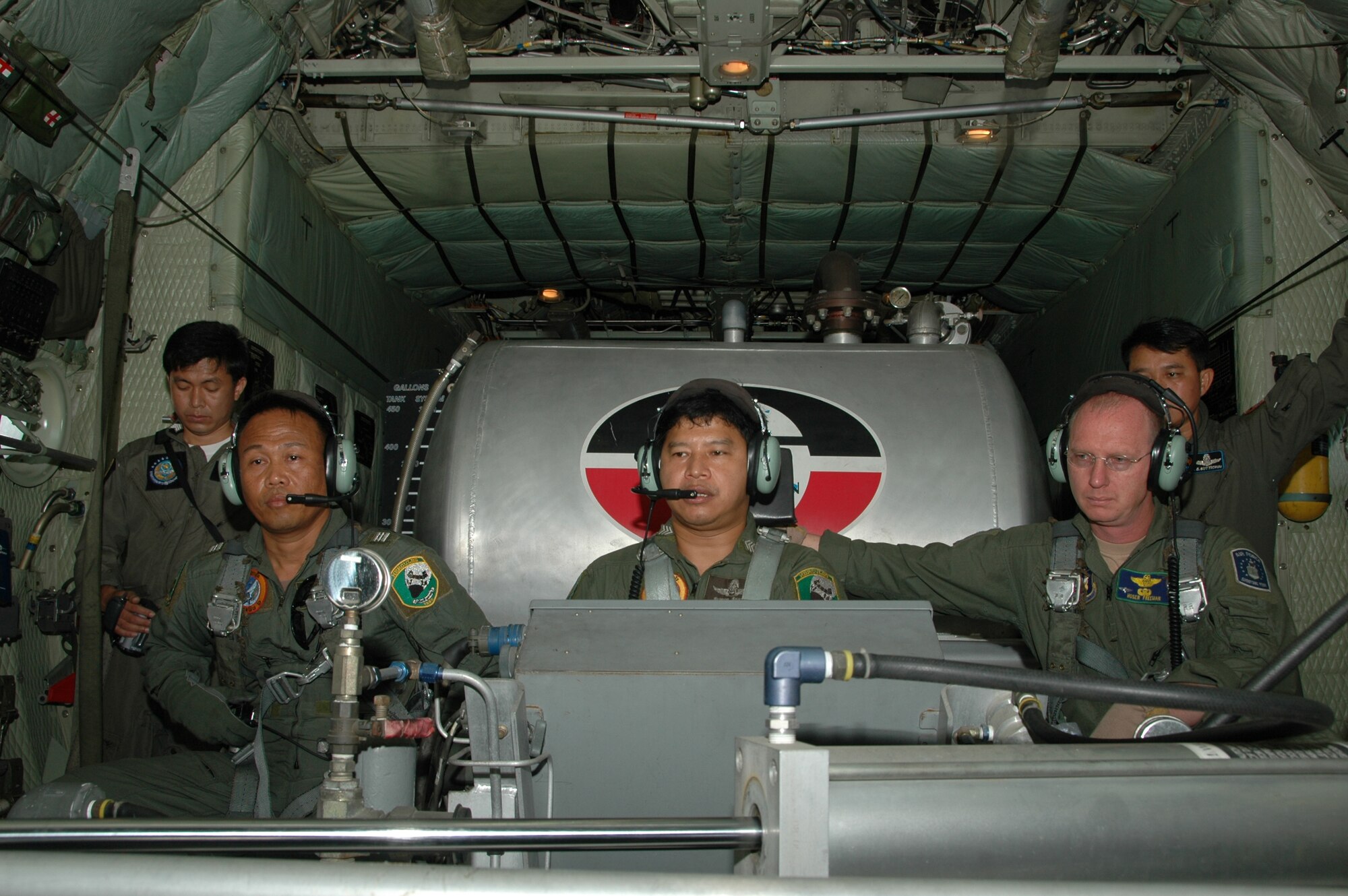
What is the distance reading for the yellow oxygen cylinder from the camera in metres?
3.74

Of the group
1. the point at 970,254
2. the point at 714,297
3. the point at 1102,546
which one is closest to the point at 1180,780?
the point at 1102,546

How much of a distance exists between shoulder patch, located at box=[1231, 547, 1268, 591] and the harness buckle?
35cm

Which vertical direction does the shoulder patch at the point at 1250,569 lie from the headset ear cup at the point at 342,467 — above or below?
below

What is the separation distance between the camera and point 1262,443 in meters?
3.25

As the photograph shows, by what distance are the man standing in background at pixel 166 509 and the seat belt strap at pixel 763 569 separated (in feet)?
7.14

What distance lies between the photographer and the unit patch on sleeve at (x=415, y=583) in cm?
265

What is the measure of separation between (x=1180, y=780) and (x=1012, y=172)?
4.54m

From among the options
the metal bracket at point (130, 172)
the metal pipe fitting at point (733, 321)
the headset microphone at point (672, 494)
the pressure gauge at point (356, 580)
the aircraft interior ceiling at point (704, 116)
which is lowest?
the pressure gauge at point (356, 580)

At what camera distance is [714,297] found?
665 cm

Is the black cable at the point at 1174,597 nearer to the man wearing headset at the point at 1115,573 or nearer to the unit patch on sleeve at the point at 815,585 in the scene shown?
the man wearing headset at the point at 1115,573

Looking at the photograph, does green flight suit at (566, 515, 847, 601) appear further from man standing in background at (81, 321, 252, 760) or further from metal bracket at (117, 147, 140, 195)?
metal bracket at (117, 147, 140, 195)

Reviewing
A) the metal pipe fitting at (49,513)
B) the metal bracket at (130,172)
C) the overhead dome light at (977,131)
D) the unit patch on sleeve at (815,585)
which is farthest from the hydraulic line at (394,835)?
the overhead dome light at (977,131)

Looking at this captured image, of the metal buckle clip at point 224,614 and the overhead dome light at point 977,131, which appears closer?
the metal buckle clip at point 224,614

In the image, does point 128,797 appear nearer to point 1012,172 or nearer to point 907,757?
point 907,757
